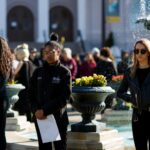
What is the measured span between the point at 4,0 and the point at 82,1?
267 inches

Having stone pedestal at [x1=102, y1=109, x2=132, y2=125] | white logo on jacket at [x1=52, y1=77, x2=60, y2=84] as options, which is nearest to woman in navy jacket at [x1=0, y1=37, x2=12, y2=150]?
white logo on jacket at [x1=52, y1=77, x2=60, y2=84]

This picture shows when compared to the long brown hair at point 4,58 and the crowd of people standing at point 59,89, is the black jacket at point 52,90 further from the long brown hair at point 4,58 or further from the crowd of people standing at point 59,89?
the long brown hair at point 4,58

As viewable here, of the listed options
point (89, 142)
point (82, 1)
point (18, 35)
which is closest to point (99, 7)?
point (82, 1)

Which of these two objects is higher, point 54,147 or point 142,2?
point 142,2

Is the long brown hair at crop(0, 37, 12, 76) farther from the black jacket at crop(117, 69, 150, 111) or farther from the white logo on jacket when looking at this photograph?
the black jacket at crop(117, 69, 150, 111)

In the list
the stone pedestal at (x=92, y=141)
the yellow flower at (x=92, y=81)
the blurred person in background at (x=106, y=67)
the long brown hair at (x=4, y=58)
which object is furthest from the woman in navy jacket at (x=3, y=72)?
the blurred person in background at (x=106, y=67)

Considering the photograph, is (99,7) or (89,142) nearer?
(89,142)

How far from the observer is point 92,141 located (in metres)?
8.22

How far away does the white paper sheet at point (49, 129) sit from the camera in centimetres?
681

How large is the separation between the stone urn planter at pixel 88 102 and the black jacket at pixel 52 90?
1.45 metres

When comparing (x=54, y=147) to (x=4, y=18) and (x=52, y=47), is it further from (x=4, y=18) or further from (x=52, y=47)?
(x=4, y=18)

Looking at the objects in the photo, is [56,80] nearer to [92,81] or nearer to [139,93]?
[139,93]

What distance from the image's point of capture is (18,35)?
1962 inches

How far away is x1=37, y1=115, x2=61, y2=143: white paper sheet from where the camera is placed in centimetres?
681
